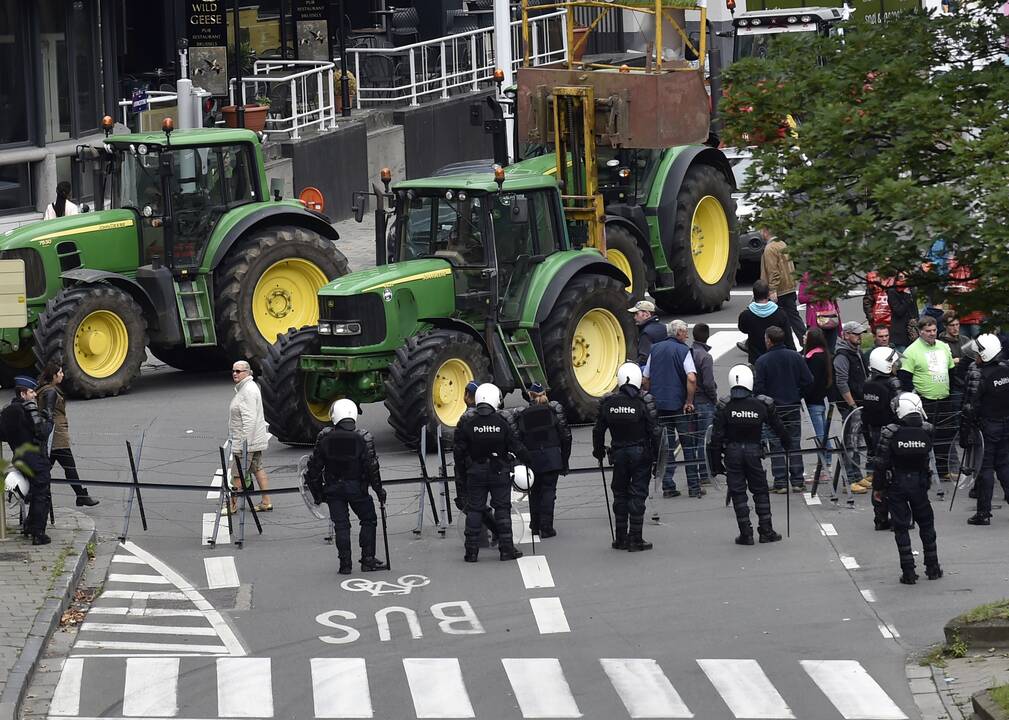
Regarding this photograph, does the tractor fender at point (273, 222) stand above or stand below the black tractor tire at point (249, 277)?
above

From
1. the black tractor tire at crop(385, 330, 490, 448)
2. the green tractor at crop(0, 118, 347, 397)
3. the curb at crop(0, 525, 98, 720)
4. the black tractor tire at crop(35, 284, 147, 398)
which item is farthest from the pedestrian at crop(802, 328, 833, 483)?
the black tractor tire at crop(35, 284, 147, 398)

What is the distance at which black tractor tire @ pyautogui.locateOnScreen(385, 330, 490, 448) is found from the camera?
763 inches

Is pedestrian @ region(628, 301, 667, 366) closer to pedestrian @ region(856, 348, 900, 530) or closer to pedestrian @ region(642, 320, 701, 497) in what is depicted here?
pedestrian @ region(642, 320, 701, 497)

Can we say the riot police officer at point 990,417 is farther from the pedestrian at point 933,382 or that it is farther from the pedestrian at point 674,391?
the pedestrian at point 674,391

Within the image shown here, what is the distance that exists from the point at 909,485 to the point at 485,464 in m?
3.44

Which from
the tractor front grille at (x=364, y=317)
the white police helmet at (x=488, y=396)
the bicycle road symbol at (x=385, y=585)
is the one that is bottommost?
the bicycle road symbol at (x=385, y=585)

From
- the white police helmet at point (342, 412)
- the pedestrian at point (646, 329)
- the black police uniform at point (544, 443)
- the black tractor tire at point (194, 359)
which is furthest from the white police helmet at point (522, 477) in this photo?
the black tractor tire at point (194, 359)

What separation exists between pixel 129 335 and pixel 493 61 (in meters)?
18.0

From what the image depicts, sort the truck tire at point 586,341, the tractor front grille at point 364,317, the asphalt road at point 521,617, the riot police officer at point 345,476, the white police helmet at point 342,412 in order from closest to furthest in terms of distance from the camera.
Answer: the asphalt road at point 521,617
the riot police officer at point 345,476
the white police helmet at point 342,412
the tractor front grille at point 364,317
the truck tire at point 586,341

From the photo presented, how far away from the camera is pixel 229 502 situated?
59.2ft

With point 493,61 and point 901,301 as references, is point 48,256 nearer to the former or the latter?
point 901,301

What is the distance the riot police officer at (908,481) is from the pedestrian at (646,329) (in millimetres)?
4364

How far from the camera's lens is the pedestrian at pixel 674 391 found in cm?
1888

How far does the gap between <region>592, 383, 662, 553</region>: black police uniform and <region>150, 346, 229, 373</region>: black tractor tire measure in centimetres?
837
